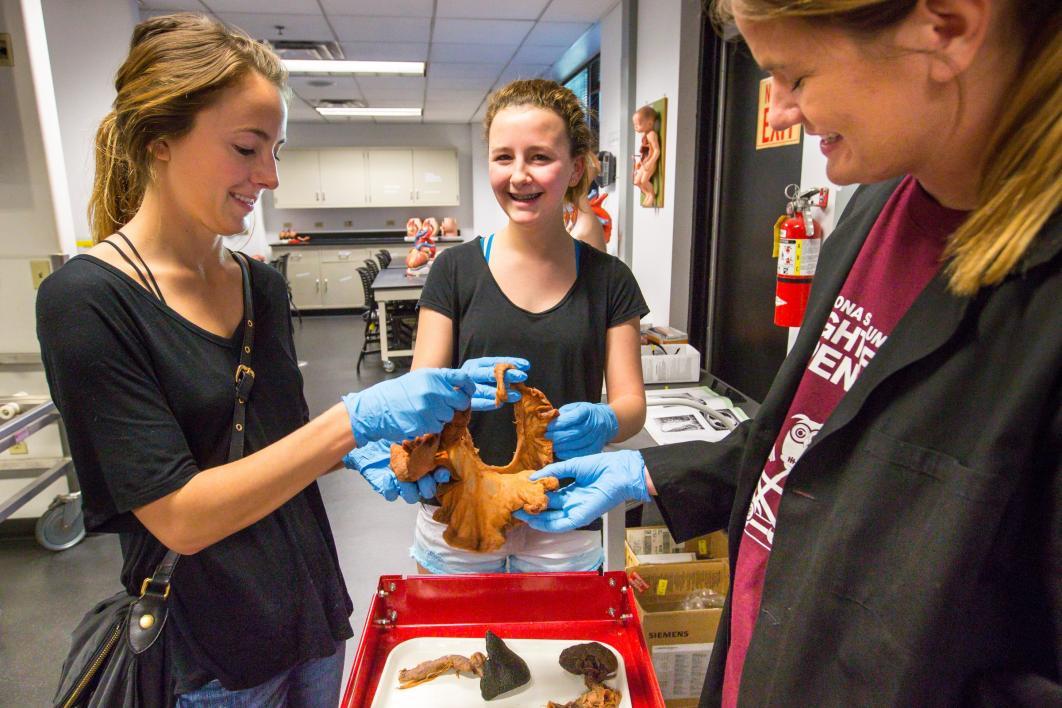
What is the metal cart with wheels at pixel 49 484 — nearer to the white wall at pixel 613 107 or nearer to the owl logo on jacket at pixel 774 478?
the owl logo on jacket at pixel 774 478

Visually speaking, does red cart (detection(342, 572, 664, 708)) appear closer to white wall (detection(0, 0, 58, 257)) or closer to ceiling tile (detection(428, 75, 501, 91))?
white wall (detection(0, 0, 58, 257))

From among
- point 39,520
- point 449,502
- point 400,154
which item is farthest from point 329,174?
point 449,502

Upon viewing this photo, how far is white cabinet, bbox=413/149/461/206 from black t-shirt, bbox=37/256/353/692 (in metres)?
10.7

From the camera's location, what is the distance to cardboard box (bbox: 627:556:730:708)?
5.88 ft

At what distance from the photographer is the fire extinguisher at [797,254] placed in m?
1.97

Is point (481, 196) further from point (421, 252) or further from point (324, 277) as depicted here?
point (421, 252)

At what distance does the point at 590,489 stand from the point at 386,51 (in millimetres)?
6117

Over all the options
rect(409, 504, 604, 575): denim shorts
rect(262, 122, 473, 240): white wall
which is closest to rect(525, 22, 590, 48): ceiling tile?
rect(409, 504, 604, 575): denim shorts

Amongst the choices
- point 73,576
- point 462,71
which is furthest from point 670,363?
point 462,71

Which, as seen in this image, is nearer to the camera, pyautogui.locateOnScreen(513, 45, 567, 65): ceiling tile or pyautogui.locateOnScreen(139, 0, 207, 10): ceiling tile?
pyautogui.locateOnScreen(139, 0, 207, 10): ceiling tile

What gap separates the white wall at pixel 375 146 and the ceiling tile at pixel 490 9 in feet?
22.1

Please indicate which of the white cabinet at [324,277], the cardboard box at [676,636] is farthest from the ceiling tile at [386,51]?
the cardboard box at [676,636]

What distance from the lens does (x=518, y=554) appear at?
56.9 inches

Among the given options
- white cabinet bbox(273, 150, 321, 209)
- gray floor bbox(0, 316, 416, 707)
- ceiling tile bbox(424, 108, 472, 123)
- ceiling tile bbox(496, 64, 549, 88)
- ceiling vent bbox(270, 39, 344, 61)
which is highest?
ceiling tile bbox(424, 108, 472, 123)
